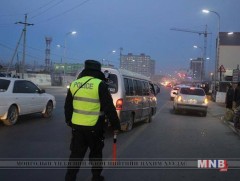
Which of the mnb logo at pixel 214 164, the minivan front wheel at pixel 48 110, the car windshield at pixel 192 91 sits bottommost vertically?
the mnb logo at pixel 214 164

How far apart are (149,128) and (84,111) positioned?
8985mm

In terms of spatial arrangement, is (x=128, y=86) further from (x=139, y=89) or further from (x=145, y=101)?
(x=145, y=101)

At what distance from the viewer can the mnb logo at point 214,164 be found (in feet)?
26.6

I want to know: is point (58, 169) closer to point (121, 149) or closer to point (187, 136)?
point (121, 149)

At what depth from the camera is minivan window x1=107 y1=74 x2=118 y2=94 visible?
11.7 metres

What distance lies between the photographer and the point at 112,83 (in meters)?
11.9

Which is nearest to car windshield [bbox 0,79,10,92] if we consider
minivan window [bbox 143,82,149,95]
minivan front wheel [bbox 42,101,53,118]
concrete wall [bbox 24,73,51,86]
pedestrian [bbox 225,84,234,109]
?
minivan front wheel [bbox 42,101,53,118]

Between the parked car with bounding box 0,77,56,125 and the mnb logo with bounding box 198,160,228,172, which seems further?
the parked car with bounding box 0,77,56,125

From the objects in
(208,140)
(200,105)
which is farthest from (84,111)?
(200,105)

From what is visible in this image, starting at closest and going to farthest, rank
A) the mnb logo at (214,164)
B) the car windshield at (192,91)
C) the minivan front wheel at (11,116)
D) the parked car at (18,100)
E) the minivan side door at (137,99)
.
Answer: the mnb logo at (214,164), the parked car at (18,100), the minivan front wheel at (11,116), the minivan side door at (137,99), the car windshield at (192,91)

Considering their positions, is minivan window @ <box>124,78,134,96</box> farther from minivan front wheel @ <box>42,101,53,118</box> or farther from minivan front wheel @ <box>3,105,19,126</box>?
minivan front wheel @ <box>42,101,53,118</box>


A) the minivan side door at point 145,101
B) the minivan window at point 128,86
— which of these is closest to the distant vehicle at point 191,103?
the minivan side door at point 145,101

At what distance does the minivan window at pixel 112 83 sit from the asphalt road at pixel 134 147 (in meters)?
1.33

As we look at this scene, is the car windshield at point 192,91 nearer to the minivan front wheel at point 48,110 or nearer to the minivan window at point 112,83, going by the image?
the minivan front wheel at point 48,110
